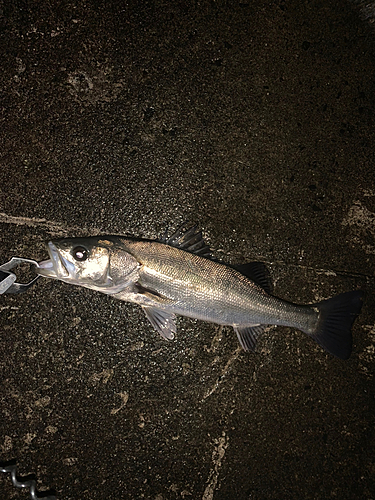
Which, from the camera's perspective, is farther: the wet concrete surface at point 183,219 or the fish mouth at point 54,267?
the wet concrete surface at point 183,219

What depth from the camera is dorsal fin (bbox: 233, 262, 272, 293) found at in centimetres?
292

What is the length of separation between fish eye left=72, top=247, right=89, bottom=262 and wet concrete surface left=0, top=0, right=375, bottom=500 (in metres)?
0.51

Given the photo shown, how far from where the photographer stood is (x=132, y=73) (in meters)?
3.13

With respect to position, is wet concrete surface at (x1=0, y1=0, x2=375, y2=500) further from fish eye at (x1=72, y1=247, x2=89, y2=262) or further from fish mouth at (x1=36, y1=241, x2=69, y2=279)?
fish eye at (x1=72, y1=247, x2=89, y2=262)

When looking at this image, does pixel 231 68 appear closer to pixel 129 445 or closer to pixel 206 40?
pixel 206 40

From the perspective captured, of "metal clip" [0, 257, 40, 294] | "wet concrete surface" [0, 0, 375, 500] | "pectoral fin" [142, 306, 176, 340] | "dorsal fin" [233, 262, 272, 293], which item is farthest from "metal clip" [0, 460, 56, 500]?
"dorsal fin" [233, 262, 272, 293]

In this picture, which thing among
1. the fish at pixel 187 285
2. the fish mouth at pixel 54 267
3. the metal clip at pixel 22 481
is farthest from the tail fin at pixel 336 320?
the metal clip at pixel 22 481

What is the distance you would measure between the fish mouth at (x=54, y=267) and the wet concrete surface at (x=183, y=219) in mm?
357

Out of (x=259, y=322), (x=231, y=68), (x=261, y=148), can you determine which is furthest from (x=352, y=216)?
(x=231, y=68)

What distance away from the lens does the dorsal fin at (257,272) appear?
2916 millimetres

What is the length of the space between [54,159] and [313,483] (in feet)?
12.9

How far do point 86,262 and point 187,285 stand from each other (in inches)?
32.1

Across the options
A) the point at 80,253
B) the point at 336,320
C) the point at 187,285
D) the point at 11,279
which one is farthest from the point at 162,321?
the point at 336,320

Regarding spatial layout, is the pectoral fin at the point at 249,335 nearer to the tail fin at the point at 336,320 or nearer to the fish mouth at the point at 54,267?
the tail fin at the point at 336,320
